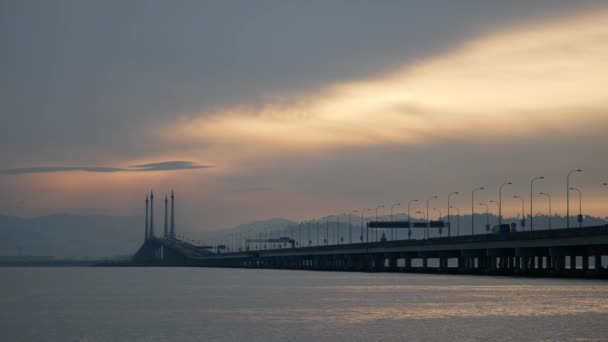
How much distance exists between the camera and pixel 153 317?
81750 millimetres

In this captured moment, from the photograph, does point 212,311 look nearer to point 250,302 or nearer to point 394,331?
point 250,302

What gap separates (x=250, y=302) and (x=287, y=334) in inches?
1525

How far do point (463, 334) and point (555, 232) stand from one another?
274 ft

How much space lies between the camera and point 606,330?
66938 mm

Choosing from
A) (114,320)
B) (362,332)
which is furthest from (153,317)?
(362,332)

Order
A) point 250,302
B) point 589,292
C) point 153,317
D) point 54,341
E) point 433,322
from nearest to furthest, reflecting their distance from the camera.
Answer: point 54,341, point 433,322, point 153,317, point 250,302, point 589,292

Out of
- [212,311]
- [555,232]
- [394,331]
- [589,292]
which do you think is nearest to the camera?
[394,331]

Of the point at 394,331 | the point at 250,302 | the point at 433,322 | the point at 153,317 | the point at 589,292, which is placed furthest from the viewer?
Result: the point at 589,292

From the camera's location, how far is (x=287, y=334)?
66.6m

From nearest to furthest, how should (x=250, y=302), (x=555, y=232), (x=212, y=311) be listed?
(x=212, y=311) → (x=250, y=302) → (x=555, y=232)

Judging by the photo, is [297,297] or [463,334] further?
[297,297]

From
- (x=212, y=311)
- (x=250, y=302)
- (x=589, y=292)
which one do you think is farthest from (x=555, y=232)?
(x=212, y=311)

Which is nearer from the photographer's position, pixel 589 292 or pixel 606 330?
pixel 606 330

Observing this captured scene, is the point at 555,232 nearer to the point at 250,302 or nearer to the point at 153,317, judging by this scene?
the point at 250,302
